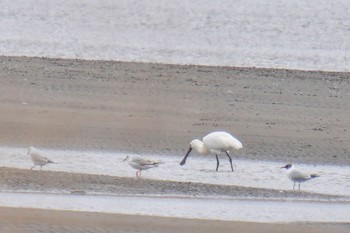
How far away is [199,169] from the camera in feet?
50.8

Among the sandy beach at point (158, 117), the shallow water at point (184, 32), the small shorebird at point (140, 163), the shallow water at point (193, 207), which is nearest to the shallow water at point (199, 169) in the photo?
the small shorebird at point (140, 163)

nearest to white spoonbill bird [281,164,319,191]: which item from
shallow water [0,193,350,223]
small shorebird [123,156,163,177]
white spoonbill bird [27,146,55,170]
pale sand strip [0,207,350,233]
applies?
shallow water [0,193,350,223]

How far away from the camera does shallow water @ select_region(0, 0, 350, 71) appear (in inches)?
1077

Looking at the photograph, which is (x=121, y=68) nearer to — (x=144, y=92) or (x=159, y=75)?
(x=159, y=75)

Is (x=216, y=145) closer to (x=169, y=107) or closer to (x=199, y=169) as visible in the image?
(x=199, y=169)

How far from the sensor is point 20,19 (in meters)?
34.0

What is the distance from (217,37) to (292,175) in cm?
1836

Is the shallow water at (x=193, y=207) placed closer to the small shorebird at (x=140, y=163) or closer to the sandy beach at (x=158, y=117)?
the sandy beach at (x=158, y=117)

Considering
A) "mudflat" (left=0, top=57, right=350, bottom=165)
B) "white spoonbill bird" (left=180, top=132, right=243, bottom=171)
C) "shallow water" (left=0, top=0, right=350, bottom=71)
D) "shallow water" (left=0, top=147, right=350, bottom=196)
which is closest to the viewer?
"shallow water" (left=0, top=147, right=350, bottom=196)

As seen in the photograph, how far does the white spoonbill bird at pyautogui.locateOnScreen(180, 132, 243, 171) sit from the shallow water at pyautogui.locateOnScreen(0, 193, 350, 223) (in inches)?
87.5

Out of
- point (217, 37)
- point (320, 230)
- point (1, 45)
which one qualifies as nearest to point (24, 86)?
point (1, 45)

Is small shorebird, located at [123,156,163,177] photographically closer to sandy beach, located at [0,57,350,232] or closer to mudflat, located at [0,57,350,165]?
sandy beach, located at [0,57,350,232]

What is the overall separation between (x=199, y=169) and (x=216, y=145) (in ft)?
1.18

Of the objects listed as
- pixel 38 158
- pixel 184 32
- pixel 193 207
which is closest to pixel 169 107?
pixel 38 158
